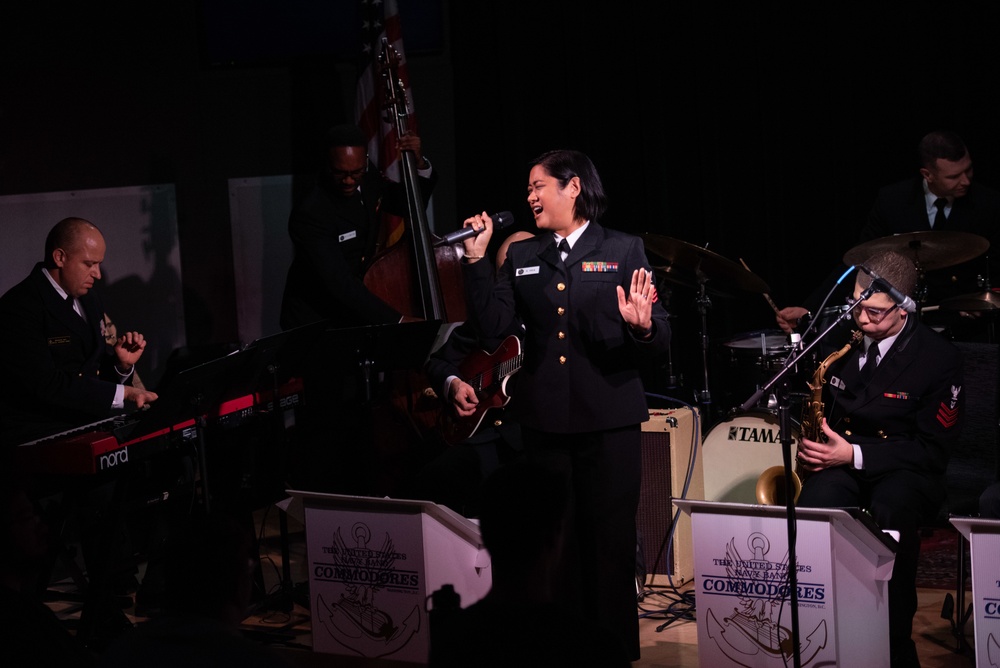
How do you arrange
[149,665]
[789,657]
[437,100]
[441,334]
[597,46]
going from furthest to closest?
1. [437,100]
2. [597,46]
3. [441,334]
4. [789,657]
5. [149,665]

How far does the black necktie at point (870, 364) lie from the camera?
3943 mm

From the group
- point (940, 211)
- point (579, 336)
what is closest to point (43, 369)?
point (579, 336)

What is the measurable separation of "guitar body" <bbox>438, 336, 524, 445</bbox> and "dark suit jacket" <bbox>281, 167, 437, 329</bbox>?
808mm

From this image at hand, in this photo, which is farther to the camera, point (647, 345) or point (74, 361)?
point (74, 361)

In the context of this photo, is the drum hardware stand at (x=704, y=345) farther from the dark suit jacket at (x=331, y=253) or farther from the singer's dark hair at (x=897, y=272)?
the dark suit jacket at (x=331, y=253)

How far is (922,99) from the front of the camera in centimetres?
547

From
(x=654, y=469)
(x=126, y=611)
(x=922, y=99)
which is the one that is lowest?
A: (x=126, y=611)

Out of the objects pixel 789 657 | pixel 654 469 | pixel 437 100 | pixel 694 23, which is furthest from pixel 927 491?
pixel 437 100

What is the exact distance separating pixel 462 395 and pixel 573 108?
263 cm

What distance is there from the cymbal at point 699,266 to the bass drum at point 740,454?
2.02ft

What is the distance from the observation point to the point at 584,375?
3.52 meters

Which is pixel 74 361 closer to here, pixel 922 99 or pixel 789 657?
pixel 789 657

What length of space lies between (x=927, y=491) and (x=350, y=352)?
222 cm

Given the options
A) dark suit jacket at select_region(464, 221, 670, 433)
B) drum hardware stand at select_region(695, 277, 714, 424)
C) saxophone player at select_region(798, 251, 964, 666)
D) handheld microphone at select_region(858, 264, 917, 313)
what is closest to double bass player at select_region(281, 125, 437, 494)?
dark suit jacket at select_region(464, 221, 670, 433)
